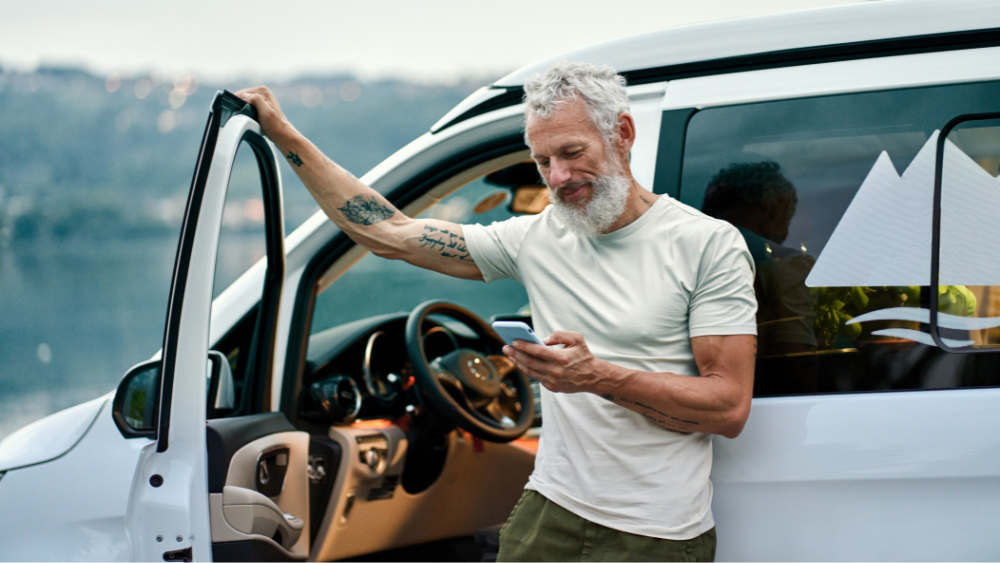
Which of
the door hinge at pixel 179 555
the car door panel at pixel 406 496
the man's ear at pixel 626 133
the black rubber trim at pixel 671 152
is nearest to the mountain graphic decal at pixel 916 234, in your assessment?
the black rubber trim at pixel 671 152

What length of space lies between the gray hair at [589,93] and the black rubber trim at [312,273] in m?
0.43

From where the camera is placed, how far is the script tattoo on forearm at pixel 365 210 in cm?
187

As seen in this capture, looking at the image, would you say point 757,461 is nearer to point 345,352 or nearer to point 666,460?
point 666,460

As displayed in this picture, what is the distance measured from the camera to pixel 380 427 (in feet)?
8.18

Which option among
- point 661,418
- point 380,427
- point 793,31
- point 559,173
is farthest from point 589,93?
point 380,427

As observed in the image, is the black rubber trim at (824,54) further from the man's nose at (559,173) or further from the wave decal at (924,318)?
the wave decal at (924,318)

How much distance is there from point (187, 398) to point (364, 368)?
1015 mm

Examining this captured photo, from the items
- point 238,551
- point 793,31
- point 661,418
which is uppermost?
point 793,31

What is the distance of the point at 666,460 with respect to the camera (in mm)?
1499

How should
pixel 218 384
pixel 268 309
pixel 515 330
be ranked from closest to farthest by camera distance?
pixel 515 330, pixel 218 384, pixel 268 309

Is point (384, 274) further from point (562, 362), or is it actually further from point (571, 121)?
point (562, 362)

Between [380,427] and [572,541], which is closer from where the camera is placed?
[572,541]

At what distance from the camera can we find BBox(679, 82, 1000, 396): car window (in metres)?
1.48

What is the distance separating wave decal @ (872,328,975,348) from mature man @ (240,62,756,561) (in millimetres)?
320
